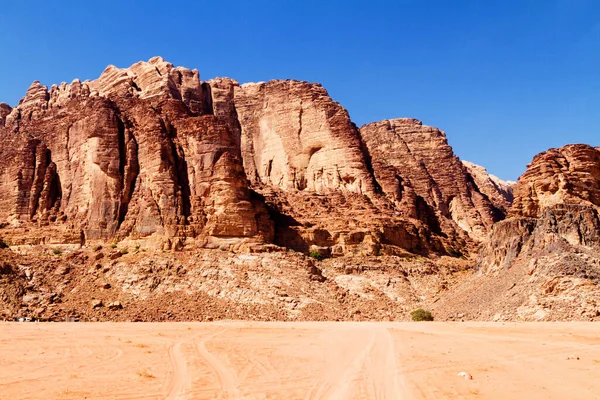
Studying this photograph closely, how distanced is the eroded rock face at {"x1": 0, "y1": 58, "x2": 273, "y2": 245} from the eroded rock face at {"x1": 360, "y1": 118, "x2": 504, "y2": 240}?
3050 cm

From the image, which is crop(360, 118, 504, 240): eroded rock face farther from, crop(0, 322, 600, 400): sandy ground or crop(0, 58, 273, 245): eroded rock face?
crop(0, 322, 600, 400): sandy ground

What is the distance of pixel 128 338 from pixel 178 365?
36.1 ft

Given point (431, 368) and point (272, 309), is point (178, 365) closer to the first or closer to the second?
point (431, 368)

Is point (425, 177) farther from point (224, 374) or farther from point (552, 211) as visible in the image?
point (224, 374)

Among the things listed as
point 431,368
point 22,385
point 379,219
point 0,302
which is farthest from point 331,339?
point 379,219

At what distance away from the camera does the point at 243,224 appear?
181 ft

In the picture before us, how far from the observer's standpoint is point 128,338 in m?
27.4

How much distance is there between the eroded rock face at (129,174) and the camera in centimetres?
5594

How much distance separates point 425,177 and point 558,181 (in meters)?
44.7

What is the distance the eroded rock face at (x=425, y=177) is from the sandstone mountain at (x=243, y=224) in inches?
27.3

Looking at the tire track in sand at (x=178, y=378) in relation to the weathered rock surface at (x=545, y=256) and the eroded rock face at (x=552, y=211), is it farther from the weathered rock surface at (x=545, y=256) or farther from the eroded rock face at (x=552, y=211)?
the eroded rock face at (x=552, y=211)

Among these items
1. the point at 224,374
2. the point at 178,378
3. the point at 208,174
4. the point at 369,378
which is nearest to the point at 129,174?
the point at 208,174

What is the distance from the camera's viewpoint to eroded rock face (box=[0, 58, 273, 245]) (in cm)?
5594

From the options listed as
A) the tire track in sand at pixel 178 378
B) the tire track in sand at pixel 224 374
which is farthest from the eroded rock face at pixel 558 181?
the tire track in sand at pixel 178 378
